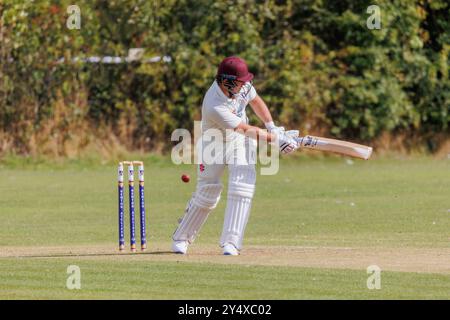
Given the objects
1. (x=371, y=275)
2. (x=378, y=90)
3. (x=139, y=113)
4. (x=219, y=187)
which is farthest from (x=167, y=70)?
(x=371, y=275)

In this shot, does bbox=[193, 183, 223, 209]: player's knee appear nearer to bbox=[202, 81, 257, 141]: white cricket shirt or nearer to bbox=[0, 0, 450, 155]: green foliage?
bbox=[202, 81, 257, 141]: white cricket shirt

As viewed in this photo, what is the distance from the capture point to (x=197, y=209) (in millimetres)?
12281

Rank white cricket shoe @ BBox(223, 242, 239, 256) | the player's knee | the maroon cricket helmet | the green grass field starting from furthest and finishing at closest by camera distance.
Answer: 1. the player's knee
2. white cricket shoe @ BBox(223, 242, 239, 256)
3. the maroon cricket helmet
4. the green grass field

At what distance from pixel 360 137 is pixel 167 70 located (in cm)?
429

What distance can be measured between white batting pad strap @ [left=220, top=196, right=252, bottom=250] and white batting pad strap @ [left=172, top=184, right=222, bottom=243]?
267mm

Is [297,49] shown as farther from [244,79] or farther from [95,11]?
[244,79]

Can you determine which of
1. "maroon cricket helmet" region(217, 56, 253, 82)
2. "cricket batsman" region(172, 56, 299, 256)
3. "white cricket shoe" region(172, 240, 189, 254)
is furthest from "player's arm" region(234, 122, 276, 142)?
"white cricket shoe" region(172, 240, 189, 254)

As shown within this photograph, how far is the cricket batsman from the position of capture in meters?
11.9

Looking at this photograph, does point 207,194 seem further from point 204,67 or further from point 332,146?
point 204,67

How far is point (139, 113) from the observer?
26734 mm

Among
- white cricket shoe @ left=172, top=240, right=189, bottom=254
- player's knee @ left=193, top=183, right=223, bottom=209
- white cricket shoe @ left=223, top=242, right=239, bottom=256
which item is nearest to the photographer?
white cricket shoe @ left=223, top=242, right=239, bottom=256

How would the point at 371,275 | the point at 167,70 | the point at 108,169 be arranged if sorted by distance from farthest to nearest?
the point at 167,70
the point at 108,169
the point at 371,275

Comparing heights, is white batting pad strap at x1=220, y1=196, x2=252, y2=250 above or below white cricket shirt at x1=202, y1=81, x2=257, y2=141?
below

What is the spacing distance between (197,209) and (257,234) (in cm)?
278
